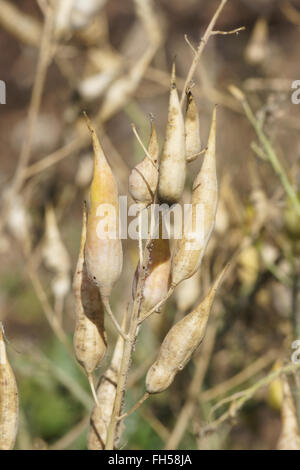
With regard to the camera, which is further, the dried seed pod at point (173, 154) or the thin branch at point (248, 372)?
the thin branch at point (248, 372)

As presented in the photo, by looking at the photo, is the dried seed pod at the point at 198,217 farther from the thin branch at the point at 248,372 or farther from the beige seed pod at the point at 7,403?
the thin branch at the point at 248,372

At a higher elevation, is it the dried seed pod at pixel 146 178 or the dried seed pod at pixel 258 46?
the dried seed pod at pixel 258 46

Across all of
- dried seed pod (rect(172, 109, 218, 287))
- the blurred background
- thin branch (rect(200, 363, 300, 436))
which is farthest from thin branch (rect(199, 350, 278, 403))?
dried seed pod (rect(172, 109, 218, 287))

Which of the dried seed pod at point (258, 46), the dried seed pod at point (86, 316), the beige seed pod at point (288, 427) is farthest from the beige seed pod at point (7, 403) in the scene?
the dried seed pod at point (258, 46)

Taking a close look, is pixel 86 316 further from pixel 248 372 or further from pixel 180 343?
pixel 248 372

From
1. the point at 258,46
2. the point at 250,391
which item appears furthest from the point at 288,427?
the point at 258,46

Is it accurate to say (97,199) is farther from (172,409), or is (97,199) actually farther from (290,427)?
(172,409)
